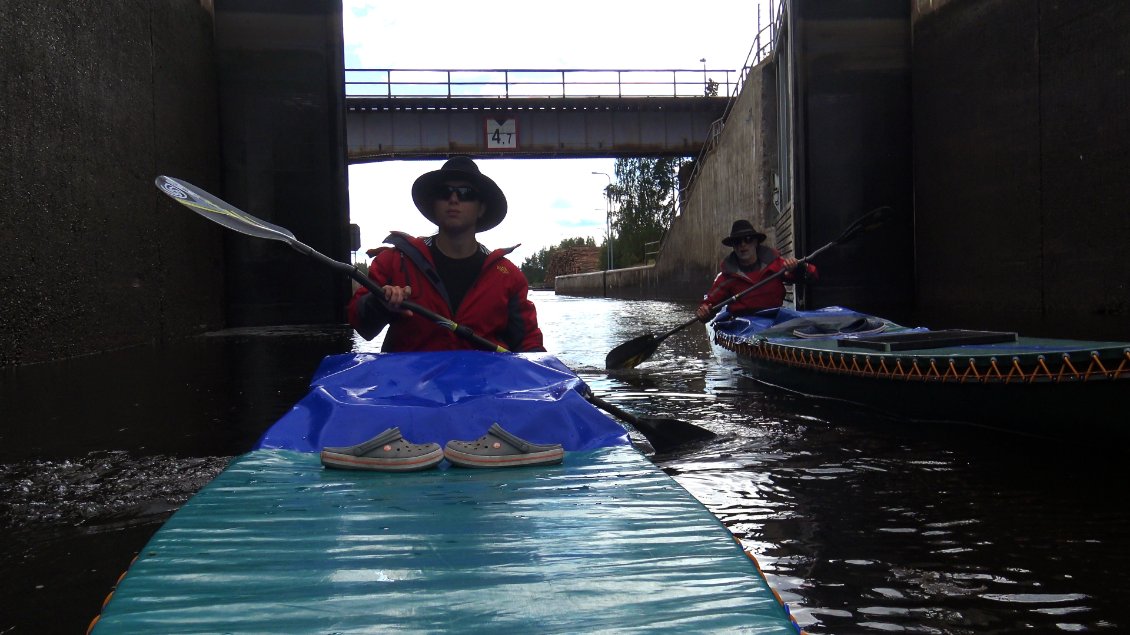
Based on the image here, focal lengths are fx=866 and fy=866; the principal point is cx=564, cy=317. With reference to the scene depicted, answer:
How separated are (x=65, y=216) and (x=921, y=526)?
9.46 meters

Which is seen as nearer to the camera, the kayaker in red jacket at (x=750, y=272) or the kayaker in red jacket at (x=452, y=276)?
the kayaker in red jacket at (x=452, y=276)

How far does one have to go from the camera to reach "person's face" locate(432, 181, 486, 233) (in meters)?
4.59

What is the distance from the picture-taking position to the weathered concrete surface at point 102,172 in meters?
8.67

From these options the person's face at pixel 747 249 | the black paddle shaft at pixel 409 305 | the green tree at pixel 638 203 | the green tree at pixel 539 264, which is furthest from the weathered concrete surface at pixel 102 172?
the green tree at pixel 539 264

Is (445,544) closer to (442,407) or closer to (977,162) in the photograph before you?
(442,407)

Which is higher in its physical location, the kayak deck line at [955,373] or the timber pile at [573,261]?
the timber pile at [573,261]

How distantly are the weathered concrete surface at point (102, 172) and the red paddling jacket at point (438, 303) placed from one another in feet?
18.2

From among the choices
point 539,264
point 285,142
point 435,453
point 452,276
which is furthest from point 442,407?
point 539,264

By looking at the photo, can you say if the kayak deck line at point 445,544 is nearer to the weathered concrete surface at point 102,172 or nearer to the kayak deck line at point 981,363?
the kayak deck line at point 981,363

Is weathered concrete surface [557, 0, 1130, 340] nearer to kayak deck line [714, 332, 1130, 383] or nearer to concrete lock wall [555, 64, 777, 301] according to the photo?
kayak deck line [714, 332, 1130, 383]

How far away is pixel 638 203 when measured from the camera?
53281mm

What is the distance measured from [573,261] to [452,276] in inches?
2566

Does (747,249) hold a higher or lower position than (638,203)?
lower

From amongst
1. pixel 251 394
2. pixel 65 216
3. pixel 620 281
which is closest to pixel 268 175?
pixel 65 216
